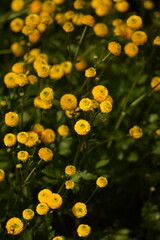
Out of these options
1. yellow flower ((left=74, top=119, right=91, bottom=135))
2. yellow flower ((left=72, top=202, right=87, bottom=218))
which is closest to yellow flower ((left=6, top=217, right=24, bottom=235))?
yellow flower ((left=72, top=202, right=87, bottom=218))

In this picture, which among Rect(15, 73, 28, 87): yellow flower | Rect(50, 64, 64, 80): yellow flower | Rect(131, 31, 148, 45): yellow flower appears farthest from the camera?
Rect(50, 64, 64, 80): yellow flower

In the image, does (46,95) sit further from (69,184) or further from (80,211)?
(80,211)

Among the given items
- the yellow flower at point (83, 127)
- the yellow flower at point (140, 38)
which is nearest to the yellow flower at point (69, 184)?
the yellow flower at point (83, 127)

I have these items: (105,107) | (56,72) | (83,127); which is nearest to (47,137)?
(83,127)

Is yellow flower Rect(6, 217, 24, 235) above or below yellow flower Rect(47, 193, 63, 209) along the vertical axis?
below

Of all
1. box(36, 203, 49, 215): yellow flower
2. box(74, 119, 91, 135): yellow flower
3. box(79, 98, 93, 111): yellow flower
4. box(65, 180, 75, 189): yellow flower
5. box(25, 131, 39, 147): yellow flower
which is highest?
box(79, 98, 93, 111): yellow flower

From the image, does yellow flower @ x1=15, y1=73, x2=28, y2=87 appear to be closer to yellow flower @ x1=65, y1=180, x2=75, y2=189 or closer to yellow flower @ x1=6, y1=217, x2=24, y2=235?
yellow flower @ x1=65, y1=180, x2=75, y2=189

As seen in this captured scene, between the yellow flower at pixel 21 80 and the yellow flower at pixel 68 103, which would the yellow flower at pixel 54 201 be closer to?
the yellow flower at pixel 68 103

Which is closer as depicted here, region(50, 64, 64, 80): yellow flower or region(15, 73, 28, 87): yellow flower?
region(15, 73, 28, 87): yellow flower

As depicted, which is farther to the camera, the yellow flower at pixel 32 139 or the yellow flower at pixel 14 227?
the yellow flower at pixel 32 139

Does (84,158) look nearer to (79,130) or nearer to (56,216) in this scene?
(79,130)

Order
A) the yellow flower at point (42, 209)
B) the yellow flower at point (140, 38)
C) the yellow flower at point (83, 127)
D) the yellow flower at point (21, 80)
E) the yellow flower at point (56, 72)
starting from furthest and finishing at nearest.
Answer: the yellow flower at point (56, 72) < the yellow flower at point (140, 38) < the yellow flower at point (21, 80) < the yellow flower at point (83, 127) < the yellow flower at point (42, 209)
